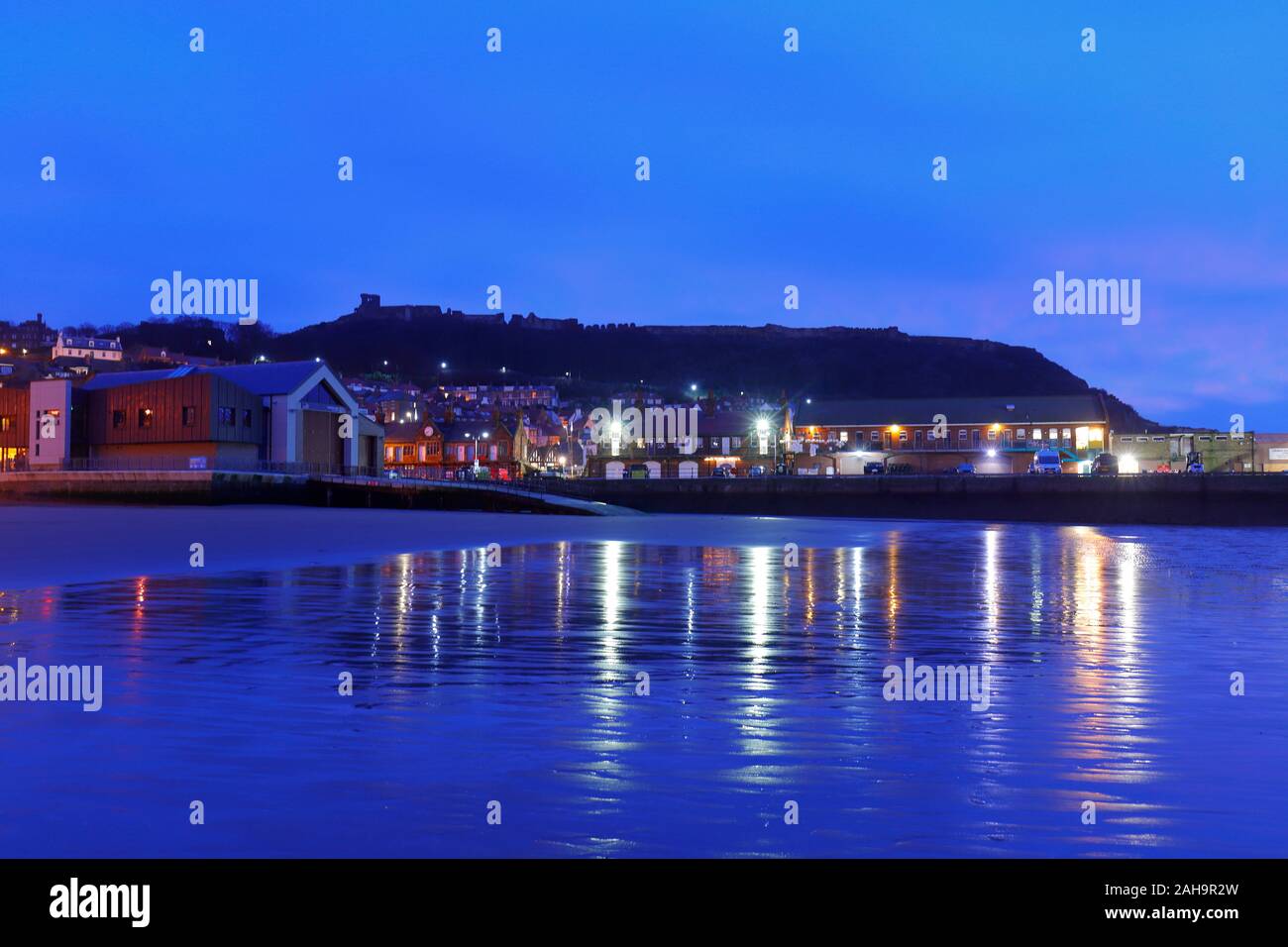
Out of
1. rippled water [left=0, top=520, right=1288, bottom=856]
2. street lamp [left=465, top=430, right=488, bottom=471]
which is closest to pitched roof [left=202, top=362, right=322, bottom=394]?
rippled water [left=0, top=520, right=1288, bottom=856]

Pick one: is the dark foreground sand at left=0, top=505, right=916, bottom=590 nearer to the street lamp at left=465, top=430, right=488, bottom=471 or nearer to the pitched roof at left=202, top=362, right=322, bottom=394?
the pitched roof at left=202, top=362, right=322, bottom=394

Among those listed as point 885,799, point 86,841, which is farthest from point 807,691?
point 86,841

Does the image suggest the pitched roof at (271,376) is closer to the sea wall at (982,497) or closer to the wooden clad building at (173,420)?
the wooden clad building at (173,420)

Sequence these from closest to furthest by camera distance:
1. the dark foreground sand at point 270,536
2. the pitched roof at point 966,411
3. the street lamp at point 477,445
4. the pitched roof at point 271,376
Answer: the dark foreground sand at point 270,536, the pitched roof at point 271,376, the street lamp at point 477,445, the pitched roof at point 966,411

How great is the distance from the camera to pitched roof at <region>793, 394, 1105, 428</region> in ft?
479

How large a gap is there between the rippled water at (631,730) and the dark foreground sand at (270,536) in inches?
264

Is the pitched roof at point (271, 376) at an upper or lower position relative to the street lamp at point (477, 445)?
upper

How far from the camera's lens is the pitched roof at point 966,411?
479 feet

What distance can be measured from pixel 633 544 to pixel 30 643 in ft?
89.0

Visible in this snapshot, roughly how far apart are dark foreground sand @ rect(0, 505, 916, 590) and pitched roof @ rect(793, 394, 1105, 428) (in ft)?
298

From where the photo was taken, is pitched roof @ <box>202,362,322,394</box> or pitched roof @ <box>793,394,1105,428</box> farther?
pitched roof @ <box>793,394,1105,428</box>

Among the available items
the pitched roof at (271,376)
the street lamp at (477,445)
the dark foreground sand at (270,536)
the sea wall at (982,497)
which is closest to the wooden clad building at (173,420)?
the pitched roof at (271,376)

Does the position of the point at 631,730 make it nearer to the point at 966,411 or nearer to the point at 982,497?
the point at 982,497
